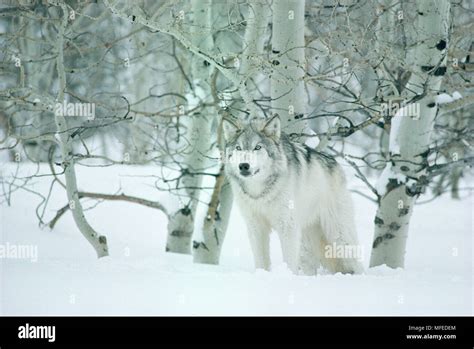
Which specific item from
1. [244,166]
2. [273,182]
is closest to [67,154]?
[244,166]

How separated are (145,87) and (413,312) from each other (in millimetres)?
25032

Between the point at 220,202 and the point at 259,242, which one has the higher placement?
the point at 220,202

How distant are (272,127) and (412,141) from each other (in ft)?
8.62

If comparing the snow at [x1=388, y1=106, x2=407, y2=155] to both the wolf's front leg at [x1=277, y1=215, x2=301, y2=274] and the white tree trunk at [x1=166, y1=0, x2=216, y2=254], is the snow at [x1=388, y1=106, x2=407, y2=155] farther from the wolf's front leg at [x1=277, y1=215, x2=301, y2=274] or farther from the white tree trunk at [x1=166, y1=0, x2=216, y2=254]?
the white tree trunk at [x1=166, y1=0, x2=216, y2=254]

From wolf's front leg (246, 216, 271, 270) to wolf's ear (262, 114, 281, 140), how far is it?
1.05m

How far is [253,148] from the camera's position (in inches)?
302

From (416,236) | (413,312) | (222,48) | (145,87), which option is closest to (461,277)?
(413,312)

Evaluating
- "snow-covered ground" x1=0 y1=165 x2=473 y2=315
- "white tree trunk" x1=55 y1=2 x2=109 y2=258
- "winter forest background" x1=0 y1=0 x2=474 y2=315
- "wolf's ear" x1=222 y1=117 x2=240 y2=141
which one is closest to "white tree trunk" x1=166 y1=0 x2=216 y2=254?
"winter forest background" x1=0 y1=0 x2=474 y2=315

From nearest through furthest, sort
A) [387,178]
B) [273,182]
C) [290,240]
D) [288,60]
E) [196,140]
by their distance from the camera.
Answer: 1. [290,240]
2. [273,182]
3. [288,60]
4. [387,178]
5. [196,140]

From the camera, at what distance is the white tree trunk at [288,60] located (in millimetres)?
8453

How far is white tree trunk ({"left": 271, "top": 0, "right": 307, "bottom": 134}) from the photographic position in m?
8.45

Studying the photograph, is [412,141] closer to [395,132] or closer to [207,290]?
[395,132]

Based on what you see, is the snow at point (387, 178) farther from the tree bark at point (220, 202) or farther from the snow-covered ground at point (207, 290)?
the tree bark at point (220, 202)

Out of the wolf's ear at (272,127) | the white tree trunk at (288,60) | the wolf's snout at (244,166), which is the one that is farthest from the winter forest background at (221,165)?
the wolf's snout at (244,166)
